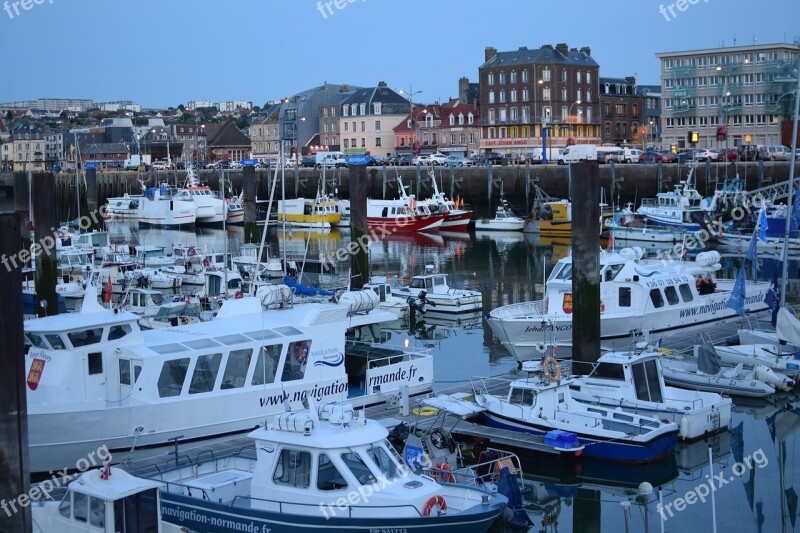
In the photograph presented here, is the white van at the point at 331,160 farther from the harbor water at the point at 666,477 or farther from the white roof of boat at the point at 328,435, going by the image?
the white roof of boat at the point at 328,435

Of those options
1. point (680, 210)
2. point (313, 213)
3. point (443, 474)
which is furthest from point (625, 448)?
point (313, 213)

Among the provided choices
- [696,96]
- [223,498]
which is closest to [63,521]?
[223,498]

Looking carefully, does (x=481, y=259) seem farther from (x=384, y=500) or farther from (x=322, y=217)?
(x=384, y=500)

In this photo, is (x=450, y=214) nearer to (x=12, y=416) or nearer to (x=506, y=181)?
(x=506, y=181)

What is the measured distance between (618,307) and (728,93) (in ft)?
210

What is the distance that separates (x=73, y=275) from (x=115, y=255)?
3126mm

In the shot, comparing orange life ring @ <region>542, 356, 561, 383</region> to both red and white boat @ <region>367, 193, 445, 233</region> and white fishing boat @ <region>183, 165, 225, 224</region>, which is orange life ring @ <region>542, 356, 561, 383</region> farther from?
white fishing boat @ <region>183, 165, 225, 224</region>

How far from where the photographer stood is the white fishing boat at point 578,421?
18281 mm

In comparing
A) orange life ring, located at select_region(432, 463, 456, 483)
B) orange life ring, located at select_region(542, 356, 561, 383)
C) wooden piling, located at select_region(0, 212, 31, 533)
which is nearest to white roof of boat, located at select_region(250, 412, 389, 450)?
orange life ring, located at select_region(432, 463, 456, 483)

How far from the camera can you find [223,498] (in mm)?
14859

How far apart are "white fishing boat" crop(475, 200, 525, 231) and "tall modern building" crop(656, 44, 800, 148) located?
25.3 meters

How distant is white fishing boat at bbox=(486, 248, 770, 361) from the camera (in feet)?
85.2

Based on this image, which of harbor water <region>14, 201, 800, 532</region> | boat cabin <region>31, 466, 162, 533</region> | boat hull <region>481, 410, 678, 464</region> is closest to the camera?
boat cabin <region>31, 466, 162, 533</region>

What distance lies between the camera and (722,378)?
74.8 feet
